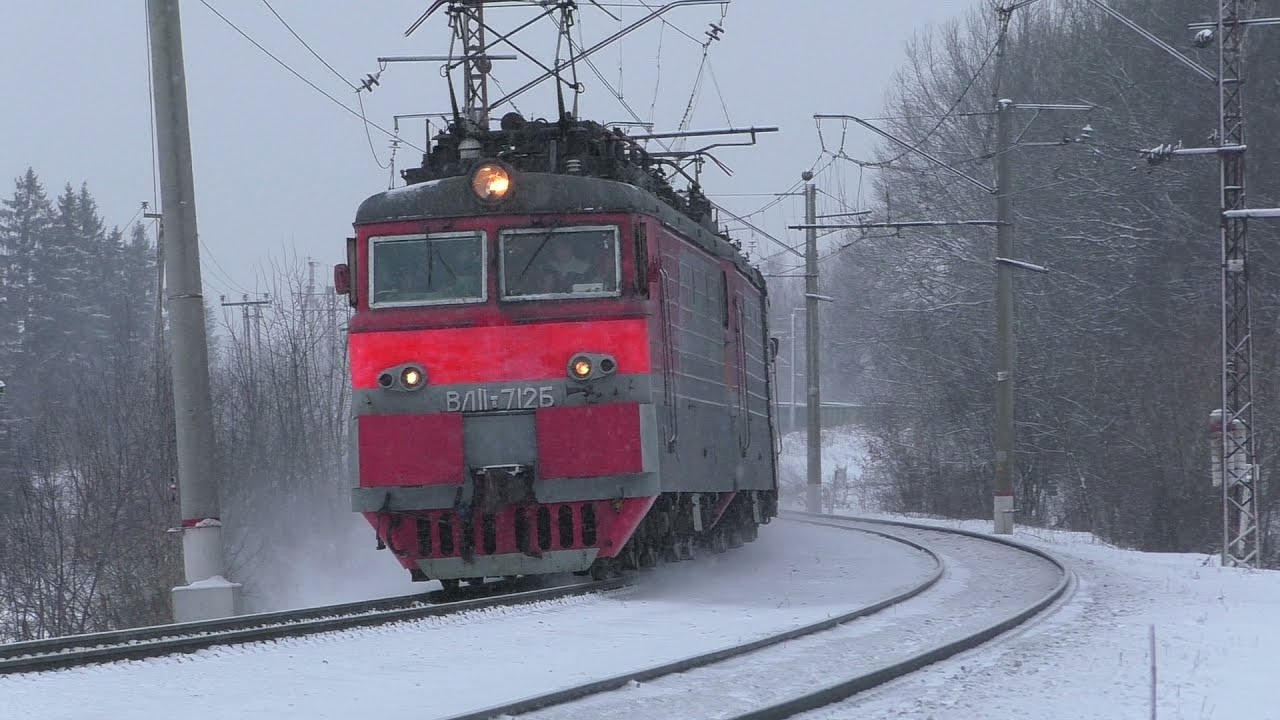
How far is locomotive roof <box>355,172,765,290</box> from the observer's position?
12.4 meters

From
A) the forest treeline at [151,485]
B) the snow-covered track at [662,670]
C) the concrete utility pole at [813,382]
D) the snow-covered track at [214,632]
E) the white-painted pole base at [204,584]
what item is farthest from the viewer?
the concrete utility pole at [813,382]

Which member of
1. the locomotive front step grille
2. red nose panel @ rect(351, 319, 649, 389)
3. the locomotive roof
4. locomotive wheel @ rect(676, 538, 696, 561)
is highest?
the locomotive roof

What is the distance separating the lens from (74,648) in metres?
8.42

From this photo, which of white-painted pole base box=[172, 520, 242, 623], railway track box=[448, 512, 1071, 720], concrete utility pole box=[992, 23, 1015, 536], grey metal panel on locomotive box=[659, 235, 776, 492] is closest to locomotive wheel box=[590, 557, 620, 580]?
grey metal panel on locomotive box=[659, 235, 776, 492]

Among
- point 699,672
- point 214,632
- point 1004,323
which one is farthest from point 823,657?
point 1004,323

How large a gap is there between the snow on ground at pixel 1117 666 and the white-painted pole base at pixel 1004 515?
412 inches

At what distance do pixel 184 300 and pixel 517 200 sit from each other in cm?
276

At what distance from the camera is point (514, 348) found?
12.1 metres

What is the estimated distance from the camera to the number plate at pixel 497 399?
12039mm

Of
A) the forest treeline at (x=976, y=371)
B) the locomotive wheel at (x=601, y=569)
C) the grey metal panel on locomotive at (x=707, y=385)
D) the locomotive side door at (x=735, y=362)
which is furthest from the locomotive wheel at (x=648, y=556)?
the forest treeline at (x=976, y=371)

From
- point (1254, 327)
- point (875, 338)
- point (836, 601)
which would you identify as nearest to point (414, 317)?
point (836, 601)

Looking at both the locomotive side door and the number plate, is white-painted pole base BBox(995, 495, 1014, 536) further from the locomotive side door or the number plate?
the number plate

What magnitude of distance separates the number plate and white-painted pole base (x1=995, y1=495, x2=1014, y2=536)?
1444cm

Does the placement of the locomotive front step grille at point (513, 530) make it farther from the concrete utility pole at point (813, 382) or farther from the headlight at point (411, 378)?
the concrete utility pole at point (813, 382)
